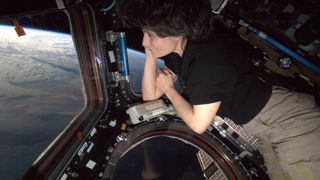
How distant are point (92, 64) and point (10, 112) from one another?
24.6 meters

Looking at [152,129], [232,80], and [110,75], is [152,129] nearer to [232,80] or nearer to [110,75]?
[110,75]

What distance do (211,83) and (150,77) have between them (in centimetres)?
71

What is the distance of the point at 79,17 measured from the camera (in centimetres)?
213

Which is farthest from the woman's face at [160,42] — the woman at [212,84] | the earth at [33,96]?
the earth at [33,96]

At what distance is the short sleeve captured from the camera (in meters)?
A: 1.13

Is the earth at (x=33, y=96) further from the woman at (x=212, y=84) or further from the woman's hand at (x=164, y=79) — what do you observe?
the woman at (x=212, y=84)

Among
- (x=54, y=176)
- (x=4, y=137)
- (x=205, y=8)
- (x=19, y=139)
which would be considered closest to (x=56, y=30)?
(x=54, y=176)

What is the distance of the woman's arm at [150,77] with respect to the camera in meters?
1.69

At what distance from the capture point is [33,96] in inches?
993

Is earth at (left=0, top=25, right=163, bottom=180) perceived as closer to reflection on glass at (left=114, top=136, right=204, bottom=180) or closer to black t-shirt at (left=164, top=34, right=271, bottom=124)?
reflection on glass at (left=114, top=136, right=204, bottom=180)

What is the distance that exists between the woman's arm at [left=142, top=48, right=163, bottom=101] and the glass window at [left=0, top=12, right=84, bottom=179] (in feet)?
41.9

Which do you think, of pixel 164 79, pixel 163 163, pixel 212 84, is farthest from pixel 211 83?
pixel 163 163

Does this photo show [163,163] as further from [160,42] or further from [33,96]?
[33,96]

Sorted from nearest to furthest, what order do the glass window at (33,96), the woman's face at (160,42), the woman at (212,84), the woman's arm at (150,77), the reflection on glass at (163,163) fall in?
the woman at (212,84) < the woman's face at (160,42) < the woman's arm at (150,77) < the reflection on glass at (163,163) < the glass window at (33,96)
